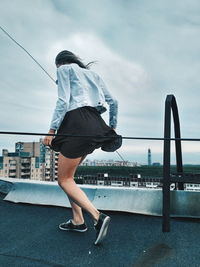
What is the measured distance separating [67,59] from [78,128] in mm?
498

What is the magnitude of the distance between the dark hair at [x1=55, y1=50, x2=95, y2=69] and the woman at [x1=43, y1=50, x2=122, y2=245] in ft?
0.17

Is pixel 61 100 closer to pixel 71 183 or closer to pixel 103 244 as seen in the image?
pixel 71 183

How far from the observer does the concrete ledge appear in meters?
2.01

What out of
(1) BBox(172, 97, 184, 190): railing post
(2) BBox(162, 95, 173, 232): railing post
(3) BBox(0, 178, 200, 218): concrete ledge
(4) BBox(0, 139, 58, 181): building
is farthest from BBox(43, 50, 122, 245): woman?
(4) BBox(0, 139, 58, 181): building

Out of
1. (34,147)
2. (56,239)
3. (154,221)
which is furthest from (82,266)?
(34,147)

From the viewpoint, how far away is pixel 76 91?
1.59 meters

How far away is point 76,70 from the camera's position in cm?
162

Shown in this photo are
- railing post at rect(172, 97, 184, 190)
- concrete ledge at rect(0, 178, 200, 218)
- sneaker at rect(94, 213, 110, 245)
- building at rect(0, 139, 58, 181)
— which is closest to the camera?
sneaker at rect(94, 213, 110, 245)

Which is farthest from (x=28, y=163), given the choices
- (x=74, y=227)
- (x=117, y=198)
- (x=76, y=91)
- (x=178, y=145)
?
(x=76, y=91)

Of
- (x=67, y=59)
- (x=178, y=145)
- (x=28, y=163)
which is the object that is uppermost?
(x=67, y=59)

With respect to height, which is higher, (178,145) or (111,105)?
(111,105)

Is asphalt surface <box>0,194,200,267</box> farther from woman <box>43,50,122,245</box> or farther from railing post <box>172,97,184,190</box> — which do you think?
railing post <box>172,97,184,190</box>

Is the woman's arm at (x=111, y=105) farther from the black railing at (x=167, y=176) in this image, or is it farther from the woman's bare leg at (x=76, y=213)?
the woman's bare leg at (x=76, y=213)

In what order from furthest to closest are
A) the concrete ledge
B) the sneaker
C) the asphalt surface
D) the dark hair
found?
the concrete ledge, the dark hair, the sneaker, the asphalt surface
